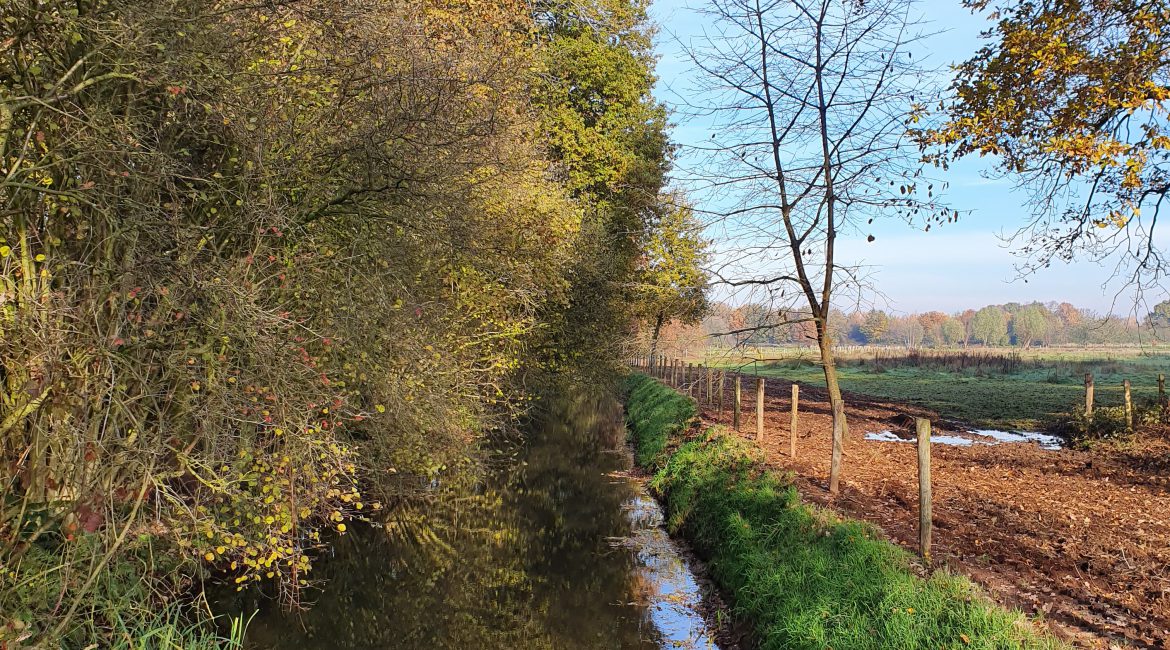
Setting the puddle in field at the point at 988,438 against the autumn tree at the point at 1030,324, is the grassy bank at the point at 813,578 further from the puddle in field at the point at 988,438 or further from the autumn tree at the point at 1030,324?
the autumn tree at the point at 1030,324

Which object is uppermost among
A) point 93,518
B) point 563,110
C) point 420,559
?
point 563,110

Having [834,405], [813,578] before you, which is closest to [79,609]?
[813,578]

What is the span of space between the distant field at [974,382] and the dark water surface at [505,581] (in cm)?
354

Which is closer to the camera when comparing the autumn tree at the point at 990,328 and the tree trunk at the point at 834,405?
the tree trunk at the point at 834,405

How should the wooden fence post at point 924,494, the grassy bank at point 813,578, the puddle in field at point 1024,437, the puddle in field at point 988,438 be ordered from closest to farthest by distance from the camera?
the grassy bank at point 813,578
the wooden fence post at point 924,494
the puddle in field at point 1024,437
the puddle in field at point 988,438

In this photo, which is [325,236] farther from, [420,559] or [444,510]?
[444,510]

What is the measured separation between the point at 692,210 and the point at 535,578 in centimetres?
670

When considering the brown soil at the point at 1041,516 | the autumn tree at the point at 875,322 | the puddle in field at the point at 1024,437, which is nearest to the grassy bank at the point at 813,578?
the brown soil at the point at 1041,516

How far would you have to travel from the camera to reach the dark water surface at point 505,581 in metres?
9.27

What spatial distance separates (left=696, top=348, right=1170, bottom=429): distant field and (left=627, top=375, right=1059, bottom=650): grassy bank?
2.13m

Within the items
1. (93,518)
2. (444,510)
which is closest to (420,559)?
(444,510)

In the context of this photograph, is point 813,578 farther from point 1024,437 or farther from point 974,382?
point 974,382

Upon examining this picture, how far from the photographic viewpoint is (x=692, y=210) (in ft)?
44.8

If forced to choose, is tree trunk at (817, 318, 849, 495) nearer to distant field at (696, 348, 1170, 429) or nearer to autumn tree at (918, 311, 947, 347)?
distant field at (696, 348, 1170, 429)
